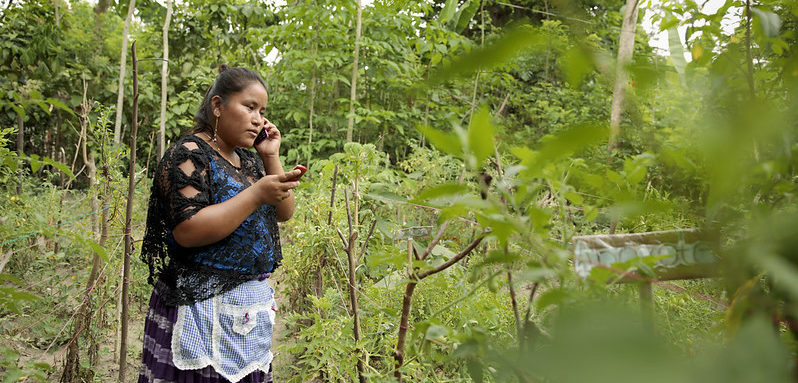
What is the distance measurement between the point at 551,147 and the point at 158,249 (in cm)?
161

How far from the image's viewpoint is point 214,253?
4.98 feet

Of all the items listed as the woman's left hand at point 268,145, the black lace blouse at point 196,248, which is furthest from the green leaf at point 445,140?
the woman's left hand at point 268,145

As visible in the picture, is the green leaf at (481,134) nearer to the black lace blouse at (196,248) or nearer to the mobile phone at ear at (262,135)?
the black lace blouse at (196,248)

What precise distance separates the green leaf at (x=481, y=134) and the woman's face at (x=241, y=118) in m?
1.43

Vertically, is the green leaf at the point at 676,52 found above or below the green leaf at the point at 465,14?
A: below

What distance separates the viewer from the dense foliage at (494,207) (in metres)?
0.27

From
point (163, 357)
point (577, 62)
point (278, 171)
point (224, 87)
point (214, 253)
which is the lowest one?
point (163, 357)

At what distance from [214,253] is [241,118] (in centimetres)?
48

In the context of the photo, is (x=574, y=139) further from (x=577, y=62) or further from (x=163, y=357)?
(x=163, y=357)

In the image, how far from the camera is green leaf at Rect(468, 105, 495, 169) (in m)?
0.36

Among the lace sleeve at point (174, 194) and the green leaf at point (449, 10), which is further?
the lace sleeve at point (174, 194)

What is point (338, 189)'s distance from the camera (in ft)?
8.30

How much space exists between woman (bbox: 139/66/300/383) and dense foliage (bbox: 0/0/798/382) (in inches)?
9.6

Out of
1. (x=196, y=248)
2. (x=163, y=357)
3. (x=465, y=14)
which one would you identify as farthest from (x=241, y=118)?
(x=465, y=14)
